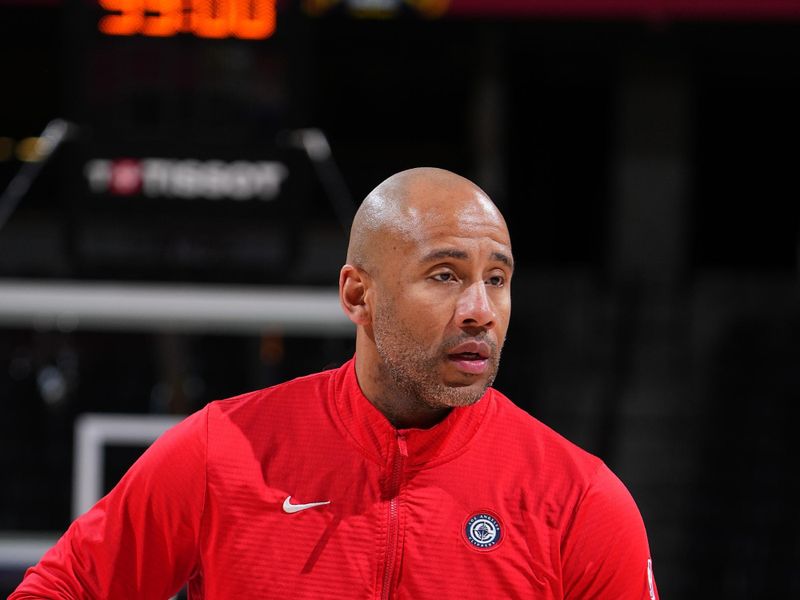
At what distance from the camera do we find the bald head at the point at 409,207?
67.7 inches

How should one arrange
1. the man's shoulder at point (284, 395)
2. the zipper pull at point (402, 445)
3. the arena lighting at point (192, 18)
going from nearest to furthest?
1. the zipper pull at point (402, 445)
2. the man's shoulder at point (284, 395)
3. the arena lighting at point (192, 18)

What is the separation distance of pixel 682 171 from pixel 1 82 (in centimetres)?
512

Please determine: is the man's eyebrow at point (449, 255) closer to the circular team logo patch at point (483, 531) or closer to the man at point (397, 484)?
the man at point (397, 484)

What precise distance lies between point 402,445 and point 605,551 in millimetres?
319

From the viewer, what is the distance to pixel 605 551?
5.59 feet

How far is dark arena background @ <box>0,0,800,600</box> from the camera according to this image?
4.32m

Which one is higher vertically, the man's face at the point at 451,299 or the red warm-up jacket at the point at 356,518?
the man's face at the point at 451,299

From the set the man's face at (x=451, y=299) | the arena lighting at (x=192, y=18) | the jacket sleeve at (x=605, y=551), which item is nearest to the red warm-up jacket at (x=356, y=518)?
the jacket sleeve at (x=605, y=551)

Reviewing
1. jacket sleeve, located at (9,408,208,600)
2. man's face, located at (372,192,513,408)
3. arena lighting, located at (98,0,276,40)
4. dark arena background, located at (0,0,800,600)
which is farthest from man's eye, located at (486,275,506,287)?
arena lighting, located at (98,0,276,40)

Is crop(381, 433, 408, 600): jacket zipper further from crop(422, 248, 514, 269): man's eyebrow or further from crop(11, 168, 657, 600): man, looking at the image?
crop(422, 248, 514, 269): man's eyebrow

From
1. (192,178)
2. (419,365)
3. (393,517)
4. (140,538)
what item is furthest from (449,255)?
(192,178)

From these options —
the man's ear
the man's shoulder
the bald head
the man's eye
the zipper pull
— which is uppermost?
the bald head

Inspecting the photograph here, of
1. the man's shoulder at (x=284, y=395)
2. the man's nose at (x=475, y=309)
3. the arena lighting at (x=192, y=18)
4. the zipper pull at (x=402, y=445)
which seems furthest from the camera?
the arena lighting at (x=192, y=18)

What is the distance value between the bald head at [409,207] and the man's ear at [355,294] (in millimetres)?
16
